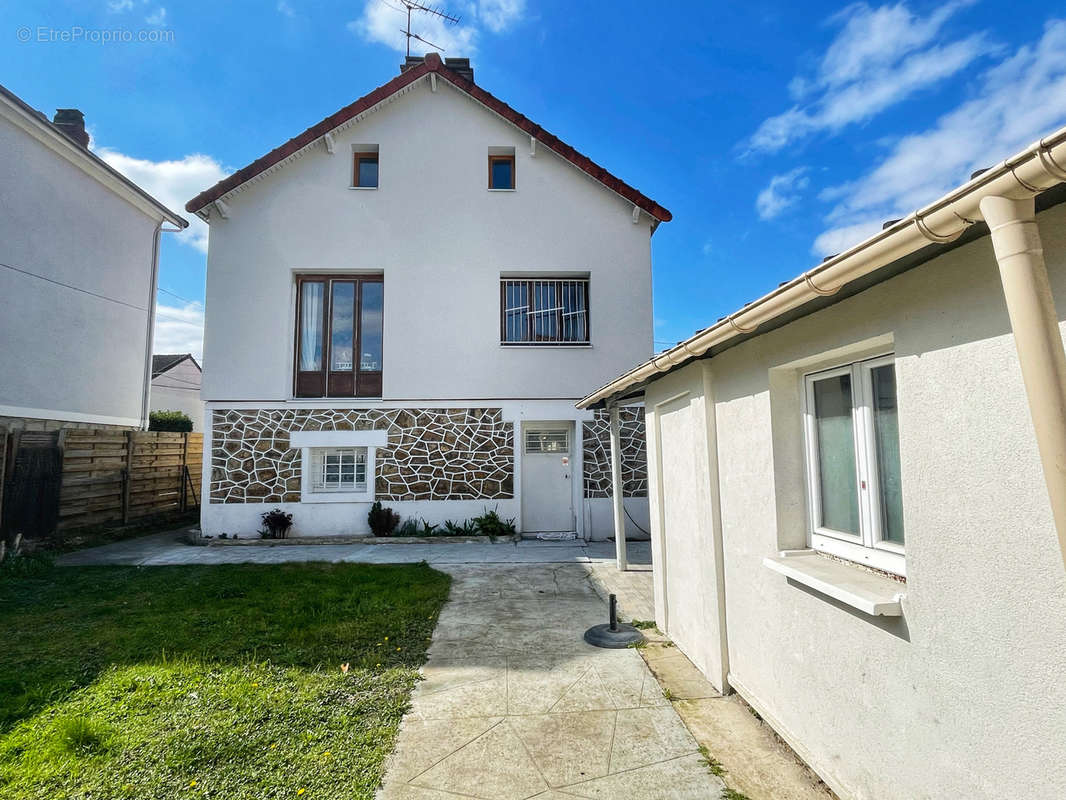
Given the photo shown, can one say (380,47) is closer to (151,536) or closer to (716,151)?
(716,151)

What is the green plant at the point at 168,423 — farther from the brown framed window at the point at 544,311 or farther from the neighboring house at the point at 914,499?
the neighboring house at the point at 914,499

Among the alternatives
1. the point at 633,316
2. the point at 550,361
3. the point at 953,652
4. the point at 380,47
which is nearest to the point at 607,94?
the point at 633,316

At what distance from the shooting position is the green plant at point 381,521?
34.2 ft

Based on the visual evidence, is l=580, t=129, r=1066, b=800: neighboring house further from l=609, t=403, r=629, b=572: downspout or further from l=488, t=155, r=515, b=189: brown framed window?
l=488, t=155, r=515, b=189: brown framed window

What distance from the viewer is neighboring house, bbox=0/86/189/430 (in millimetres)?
9641

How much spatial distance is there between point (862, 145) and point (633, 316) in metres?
4.81

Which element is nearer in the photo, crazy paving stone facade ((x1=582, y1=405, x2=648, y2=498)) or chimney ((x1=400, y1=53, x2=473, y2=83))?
crazy paving stone facade ((x1=582, y1=405, x2=648, y2=498))

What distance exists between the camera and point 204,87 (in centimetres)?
887

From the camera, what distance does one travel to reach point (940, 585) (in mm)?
2021

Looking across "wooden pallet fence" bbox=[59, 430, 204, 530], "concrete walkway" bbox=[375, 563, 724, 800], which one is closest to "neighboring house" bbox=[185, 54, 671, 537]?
"wooden pallet fence" bbox=[59, 430, 204, 530]

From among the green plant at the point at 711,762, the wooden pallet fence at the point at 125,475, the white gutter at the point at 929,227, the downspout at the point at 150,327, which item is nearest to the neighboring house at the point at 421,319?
the wooden pallet fence at the point at 125,475

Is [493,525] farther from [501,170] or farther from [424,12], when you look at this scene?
[424,12]

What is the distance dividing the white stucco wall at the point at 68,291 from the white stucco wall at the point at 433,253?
2.88 m

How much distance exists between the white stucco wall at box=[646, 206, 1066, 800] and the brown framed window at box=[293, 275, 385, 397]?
932 cm
